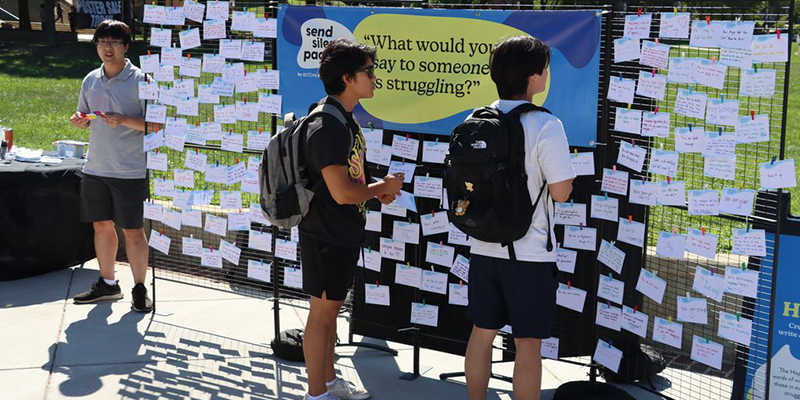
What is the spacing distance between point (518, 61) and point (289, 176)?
4.03 ft

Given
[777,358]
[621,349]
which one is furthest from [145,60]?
[777,358]

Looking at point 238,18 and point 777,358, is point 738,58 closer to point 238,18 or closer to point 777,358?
point 777,358

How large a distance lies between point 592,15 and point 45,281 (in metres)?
4.74

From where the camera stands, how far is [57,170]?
6.85m

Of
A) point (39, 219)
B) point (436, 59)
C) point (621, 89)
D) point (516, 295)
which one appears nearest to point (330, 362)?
point (516, 295)

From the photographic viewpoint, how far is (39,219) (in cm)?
679

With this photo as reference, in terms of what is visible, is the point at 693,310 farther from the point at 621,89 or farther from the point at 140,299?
the point at 140,299

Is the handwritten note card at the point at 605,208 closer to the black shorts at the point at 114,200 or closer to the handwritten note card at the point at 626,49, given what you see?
the handwritten note card at the point at 626,49

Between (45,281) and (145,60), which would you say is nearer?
(145,60)

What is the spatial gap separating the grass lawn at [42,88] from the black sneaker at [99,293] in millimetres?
5314

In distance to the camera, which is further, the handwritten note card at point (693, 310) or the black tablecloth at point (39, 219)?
the black tablecloth at point (39, 219)

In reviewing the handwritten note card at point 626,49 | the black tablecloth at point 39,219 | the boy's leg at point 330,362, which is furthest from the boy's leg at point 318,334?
the black tablecloth at point 39,219

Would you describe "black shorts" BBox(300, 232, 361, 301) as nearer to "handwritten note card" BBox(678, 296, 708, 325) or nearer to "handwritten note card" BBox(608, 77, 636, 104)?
"handwritten note card" BBox(608, 77, 636, 104)

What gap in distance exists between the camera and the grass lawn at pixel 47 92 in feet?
39.8
